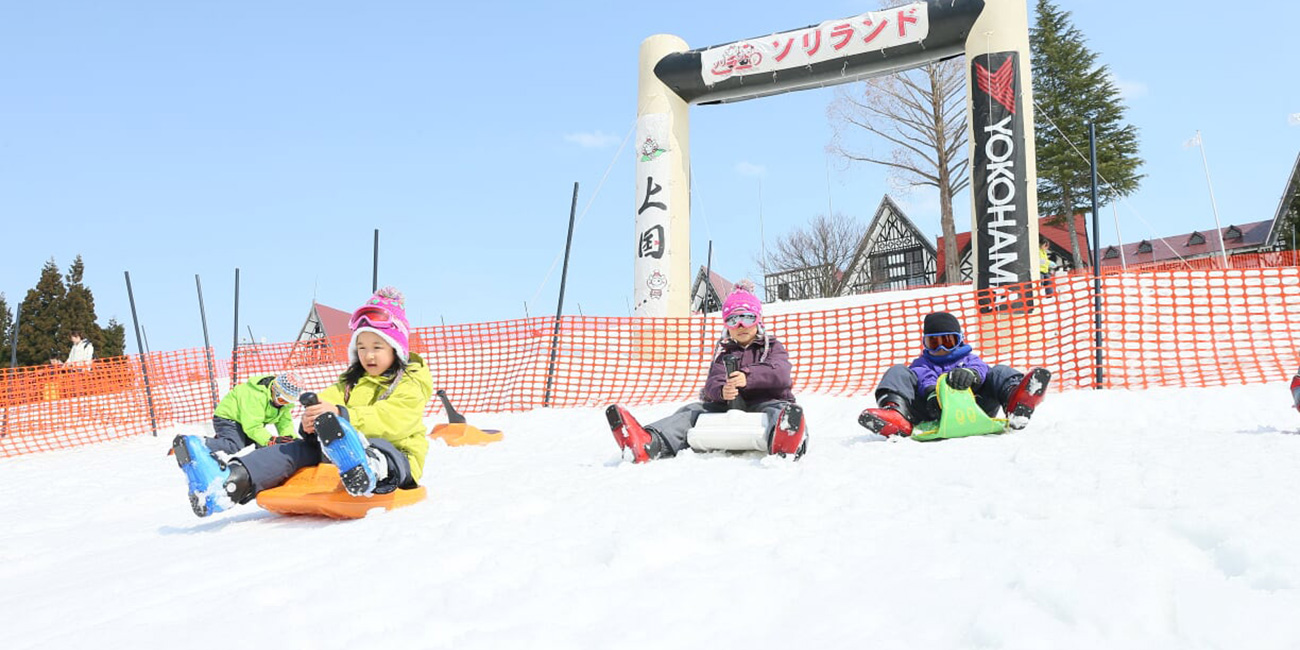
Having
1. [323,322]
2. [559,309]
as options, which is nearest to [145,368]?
[559,309]

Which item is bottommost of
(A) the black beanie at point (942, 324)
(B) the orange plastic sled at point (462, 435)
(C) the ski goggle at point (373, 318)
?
(B) the orange plastic sled at point (462, 435)

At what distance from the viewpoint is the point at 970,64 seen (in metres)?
10.5

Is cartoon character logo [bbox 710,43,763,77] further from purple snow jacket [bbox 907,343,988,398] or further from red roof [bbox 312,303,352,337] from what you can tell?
red roof [bbox 312,303,352,337]

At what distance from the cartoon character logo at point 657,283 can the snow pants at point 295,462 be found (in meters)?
9.02

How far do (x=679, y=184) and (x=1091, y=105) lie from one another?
21959 mm

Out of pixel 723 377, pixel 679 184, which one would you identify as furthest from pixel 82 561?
pixel 679 184

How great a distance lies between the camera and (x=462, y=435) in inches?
257

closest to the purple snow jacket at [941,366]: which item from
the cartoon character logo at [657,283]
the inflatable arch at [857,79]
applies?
the inflatable arch at [857,79]

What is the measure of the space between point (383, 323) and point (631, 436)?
1.34 metres

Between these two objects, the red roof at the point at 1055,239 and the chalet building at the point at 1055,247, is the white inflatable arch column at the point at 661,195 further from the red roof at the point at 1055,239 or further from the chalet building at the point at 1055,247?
the red roof at the point at 1055,239

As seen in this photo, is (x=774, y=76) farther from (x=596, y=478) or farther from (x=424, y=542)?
(x=424, y=542)

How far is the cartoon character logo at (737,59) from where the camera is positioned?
1169cm

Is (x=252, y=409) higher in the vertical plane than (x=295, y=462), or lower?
higher

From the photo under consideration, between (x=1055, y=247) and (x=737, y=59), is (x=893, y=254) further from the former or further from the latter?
(x=737, y=59)
